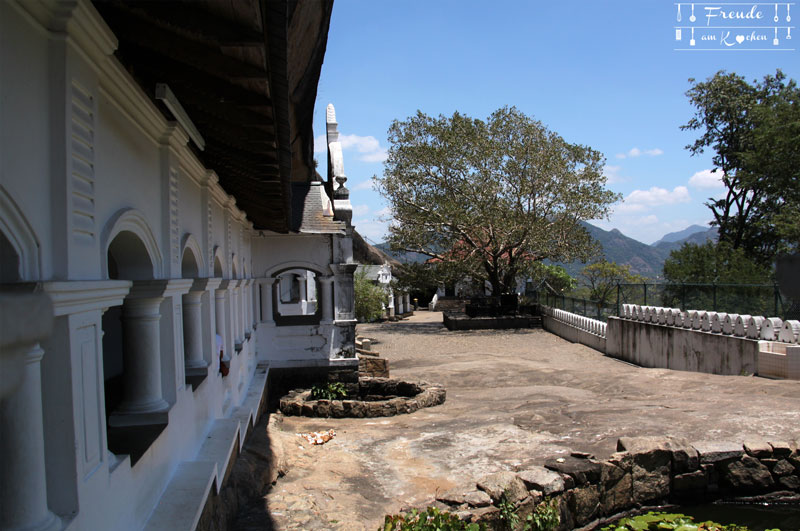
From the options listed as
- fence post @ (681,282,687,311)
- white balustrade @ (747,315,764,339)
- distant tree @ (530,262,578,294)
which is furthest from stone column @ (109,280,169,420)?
distant tree @ (530,262,578,294)

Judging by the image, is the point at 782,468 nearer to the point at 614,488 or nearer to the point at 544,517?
the point at 614,488

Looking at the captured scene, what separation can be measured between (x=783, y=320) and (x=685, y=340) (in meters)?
2.51

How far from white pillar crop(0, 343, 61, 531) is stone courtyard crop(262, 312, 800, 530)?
3.49m

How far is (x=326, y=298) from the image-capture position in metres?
13.1

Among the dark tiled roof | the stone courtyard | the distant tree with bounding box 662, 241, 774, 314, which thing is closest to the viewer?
the stone courtyard

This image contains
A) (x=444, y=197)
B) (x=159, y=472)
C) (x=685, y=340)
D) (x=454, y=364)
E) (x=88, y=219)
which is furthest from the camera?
(x=444, y=197)

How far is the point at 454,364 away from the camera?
16.9 meters

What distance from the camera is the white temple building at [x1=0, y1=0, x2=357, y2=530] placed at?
2.05 meters

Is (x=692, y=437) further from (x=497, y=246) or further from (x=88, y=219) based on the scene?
(x=497, y=246)

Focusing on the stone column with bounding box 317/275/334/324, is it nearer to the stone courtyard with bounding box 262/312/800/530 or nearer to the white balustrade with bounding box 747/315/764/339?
the stone courtyard with bounding box 262/312/800/530

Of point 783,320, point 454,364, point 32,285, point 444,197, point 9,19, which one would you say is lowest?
point 454,364

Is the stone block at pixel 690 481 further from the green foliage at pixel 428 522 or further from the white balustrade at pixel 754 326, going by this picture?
the white balustrade at pixel 754 326

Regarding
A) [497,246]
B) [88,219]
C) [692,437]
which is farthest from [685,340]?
[88,219]

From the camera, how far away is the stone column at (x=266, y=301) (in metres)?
12.9
